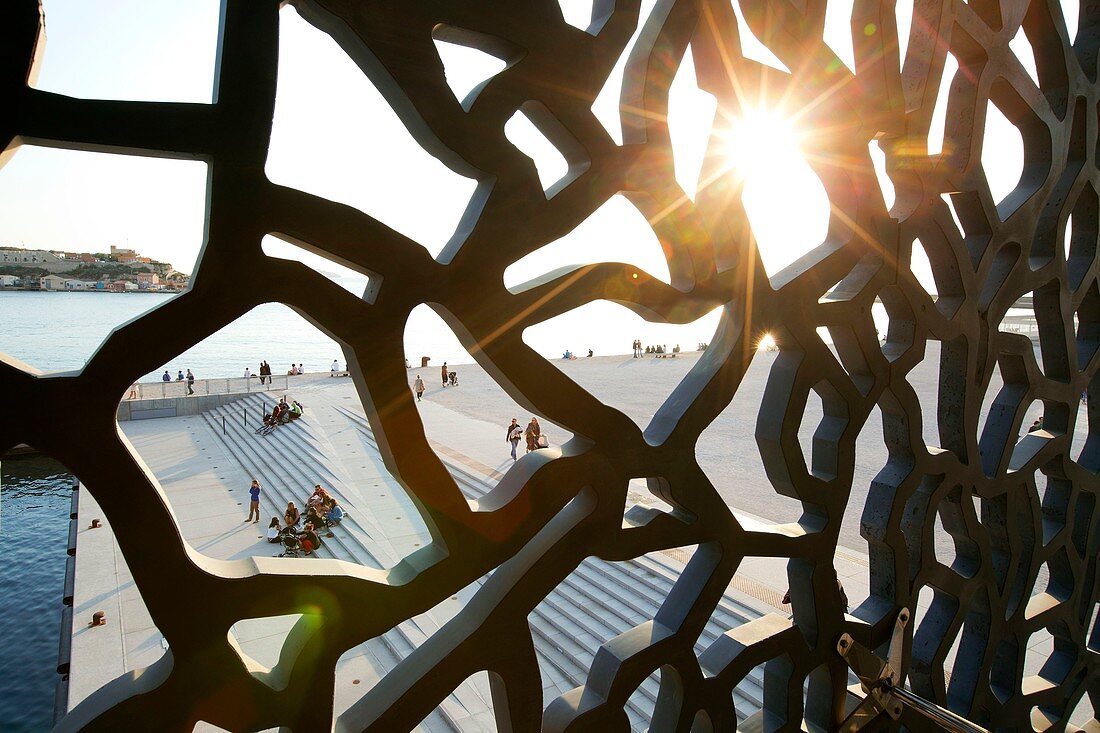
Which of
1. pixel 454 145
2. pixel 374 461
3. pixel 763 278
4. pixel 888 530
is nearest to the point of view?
pixel 454 145

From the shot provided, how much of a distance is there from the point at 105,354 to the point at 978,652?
3.30 m

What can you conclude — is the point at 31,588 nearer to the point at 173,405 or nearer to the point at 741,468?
the point at 173,405

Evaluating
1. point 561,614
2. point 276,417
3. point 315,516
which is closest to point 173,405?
point 276,417

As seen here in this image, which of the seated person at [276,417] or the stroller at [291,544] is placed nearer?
the stroller at [291,544]

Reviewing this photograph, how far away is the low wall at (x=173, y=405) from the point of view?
59.3 ft

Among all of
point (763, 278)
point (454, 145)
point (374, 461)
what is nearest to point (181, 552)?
point (454, 145)

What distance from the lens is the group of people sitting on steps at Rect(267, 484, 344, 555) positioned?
9.34 meters

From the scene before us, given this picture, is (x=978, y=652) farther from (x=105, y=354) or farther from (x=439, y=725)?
(x=439, y=725)

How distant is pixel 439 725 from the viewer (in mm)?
5750

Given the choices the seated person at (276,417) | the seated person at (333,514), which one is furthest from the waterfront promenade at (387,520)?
the seated person at (276,417)

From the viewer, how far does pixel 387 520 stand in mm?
10289

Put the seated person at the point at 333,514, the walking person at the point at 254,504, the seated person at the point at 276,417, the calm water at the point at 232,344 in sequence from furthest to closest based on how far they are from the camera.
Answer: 1. the calm water at the point at 232,344
2. the seated person at the point at 276,417
3. the walking person at the point at 254,504
4. the seated person at the point at 333,514

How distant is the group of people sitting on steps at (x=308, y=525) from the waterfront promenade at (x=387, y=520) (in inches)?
8.0

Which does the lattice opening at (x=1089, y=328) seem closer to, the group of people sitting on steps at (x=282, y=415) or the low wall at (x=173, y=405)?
the group of people sitting on steps at (x=282, y=415)
